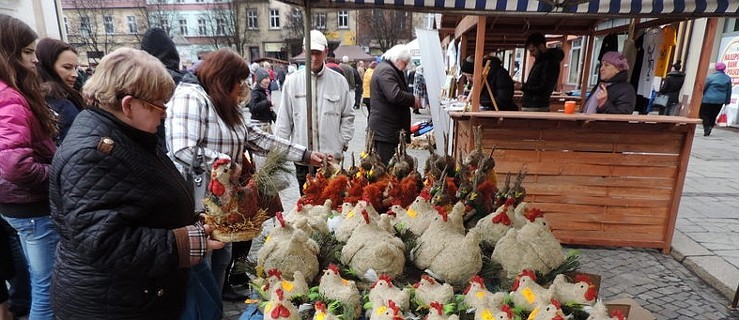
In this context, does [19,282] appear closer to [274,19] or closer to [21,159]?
[21,159]

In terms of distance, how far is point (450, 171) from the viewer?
2.76 m

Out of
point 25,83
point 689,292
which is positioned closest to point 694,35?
point 689,292

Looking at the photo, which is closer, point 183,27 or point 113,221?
point 113,221

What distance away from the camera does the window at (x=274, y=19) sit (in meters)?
39.0

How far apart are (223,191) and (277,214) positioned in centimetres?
32

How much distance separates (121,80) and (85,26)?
41.0 meters

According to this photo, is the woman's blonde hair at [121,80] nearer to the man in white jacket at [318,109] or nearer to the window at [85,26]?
the man in white jacket at [318,109]

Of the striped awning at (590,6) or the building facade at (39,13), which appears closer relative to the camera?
the striped awning at (590,6)

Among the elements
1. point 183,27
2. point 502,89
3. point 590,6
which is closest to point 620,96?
point 590,6

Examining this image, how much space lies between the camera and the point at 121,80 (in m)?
1.31

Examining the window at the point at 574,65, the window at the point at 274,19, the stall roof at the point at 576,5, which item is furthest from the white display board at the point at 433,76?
the window at the point at 274,19

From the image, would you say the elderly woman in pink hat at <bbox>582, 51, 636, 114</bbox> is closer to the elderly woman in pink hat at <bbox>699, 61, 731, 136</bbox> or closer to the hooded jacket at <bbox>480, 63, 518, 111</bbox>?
the hooded jacket at <bbox>480, 63, 518, 111</bbox>

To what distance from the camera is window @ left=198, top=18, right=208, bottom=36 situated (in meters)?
39.3

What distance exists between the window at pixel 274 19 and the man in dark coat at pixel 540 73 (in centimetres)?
3766
